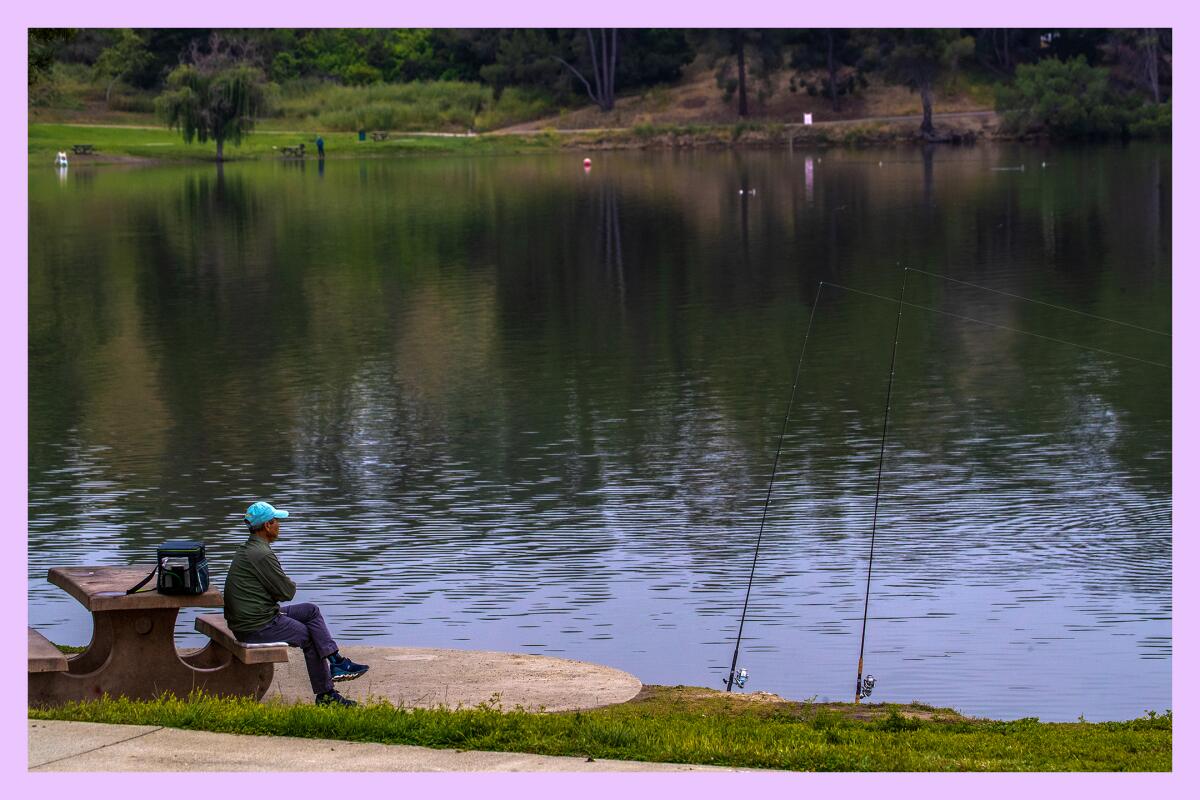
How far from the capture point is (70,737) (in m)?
8.64

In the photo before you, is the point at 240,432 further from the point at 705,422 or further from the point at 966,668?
the point at 966,668

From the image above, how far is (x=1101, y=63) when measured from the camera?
76250 millimetres

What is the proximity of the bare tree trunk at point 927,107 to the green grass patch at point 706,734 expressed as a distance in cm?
7404

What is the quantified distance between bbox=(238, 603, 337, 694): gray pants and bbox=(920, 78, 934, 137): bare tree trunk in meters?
74.3

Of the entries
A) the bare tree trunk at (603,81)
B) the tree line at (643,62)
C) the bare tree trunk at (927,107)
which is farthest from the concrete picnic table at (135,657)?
the bare tree trunk at (603,81)

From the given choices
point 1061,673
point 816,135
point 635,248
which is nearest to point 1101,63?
point 816,135

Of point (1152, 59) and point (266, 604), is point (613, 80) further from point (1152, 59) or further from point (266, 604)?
point (266, 604)

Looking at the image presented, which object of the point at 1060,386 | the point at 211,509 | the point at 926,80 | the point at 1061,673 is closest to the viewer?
the point at 1061,673

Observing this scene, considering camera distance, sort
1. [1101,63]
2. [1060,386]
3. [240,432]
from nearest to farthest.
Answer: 1. [240,432]
2. [1060,386]
3. [1101,63]

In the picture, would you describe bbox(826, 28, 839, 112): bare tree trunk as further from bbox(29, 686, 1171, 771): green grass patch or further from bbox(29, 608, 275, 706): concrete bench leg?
bbox(29, 686, 1171, 771): green grass patch

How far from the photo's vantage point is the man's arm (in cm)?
991

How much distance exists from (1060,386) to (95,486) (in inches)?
476

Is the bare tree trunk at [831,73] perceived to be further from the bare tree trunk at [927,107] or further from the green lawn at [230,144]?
the green lawn at [230,144]

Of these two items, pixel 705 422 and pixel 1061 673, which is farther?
pixel 705 422
